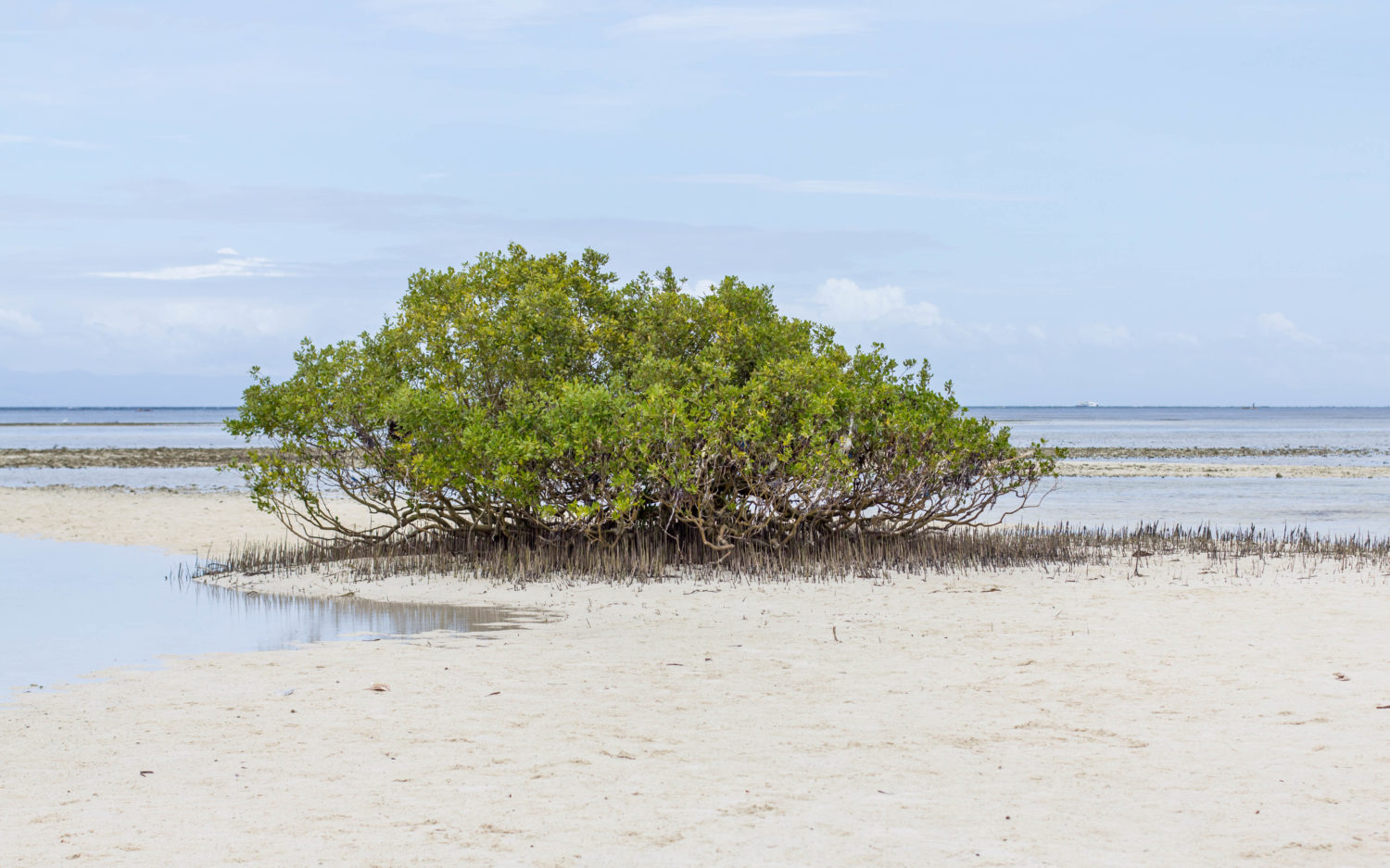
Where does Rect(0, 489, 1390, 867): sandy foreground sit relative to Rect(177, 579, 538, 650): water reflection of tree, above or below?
above

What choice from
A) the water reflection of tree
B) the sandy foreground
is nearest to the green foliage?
the water reflection of tree

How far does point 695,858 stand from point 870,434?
10.4 meters

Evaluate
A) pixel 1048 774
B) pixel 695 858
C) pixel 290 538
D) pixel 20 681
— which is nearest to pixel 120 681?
pixel 20 681

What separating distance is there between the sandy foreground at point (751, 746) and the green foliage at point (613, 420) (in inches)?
113

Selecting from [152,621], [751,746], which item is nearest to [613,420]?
[152,621]

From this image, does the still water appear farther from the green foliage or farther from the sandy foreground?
the green foliage

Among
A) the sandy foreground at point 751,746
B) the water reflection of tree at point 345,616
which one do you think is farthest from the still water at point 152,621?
the sandy foreground at point 751,746

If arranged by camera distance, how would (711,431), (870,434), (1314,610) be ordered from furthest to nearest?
1. (870,434)
2. (711,431)
3. (1314,610)

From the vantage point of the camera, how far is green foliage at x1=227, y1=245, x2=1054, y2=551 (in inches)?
550

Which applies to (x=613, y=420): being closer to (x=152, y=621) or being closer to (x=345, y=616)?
(x=345, y=616)

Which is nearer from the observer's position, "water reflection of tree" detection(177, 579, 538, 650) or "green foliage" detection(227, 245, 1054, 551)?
"water reflection of tree" detection(177, 579, 538, 650)

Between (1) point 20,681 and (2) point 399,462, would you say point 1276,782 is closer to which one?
(1) point 20,681

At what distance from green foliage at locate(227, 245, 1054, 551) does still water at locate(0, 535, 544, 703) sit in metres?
1.86

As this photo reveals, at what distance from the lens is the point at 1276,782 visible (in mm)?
5977
